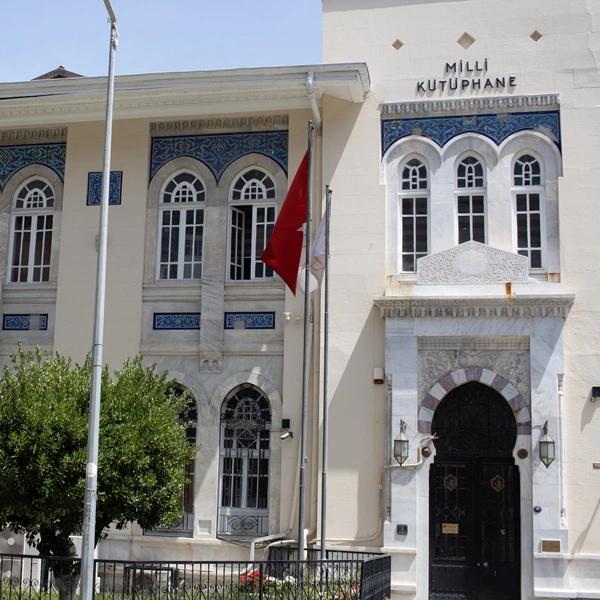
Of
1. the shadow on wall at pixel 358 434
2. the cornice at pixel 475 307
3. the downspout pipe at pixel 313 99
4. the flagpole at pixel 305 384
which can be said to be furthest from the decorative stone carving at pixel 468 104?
the shadow on wall at pixel 358 434

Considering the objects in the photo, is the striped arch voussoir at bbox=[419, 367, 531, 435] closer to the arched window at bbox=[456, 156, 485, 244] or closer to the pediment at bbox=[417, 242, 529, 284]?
the pediment at bbox=[417, 242, 529, 284]

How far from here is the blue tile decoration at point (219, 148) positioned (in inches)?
743

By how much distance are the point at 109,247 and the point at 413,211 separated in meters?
5.88

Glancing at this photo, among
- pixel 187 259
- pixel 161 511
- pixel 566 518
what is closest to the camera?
pixel 161 511

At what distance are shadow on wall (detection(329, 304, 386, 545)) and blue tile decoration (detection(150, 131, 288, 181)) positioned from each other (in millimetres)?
3669

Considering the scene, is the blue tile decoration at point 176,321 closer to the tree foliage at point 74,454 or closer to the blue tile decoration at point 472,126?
the tree foliage at point 74,454

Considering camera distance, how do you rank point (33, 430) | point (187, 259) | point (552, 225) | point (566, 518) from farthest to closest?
point (187, 259) → point (552, 225) → point (566, 518) → point (33, 430)

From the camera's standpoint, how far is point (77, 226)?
19328 millimetres

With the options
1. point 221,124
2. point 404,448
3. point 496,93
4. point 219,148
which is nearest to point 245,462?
point 404,448

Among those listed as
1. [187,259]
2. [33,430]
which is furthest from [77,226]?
[33,430]

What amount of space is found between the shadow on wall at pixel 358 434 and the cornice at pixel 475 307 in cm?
48

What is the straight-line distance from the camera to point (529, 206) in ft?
58.4

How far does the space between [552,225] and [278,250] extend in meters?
4.98

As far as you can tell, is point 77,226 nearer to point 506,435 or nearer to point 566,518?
point 506,435
